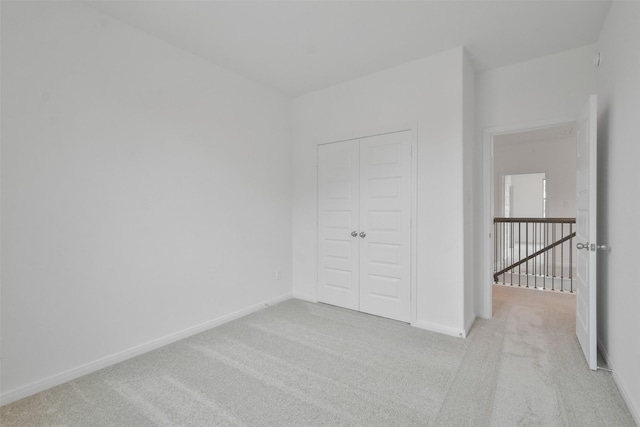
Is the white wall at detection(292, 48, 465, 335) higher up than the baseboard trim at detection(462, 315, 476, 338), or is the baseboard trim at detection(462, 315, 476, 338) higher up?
the white wall at detection(292, 48, 465, 335)

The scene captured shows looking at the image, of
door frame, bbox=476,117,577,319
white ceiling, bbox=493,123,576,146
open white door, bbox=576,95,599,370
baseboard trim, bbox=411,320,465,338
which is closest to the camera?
open white door, bbox=576,95,599,370

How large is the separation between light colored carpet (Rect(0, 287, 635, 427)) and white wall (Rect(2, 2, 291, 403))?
34cm

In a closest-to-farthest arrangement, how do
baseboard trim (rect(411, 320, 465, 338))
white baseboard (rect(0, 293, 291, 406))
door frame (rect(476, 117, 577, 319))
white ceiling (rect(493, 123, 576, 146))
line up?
white baseboard (rect(0, 293, 291, 406)), baseboard trim (rect(411, 320, 465, 338)), door frame (rect(476, 117, 577, 319)), white ceiling (rect(493, 123, 576, 146))

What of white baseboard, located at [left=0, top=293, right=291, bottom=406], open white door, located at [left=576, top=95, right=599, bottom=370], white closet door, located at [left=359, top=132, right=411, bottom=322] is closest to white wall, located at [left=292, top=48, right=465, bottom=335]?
white closet door, located at [left=359, top=132, right=411, bottom=322]

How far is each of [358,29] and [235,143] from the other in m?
1.66

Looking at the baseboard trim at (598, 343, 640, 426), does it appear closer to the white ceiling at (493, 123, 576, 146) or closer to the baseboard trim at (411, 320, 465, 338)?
the baseboard trim at (411, 320, 465, 338)

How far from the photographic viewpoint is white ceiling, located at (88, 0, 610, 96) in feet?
7.54

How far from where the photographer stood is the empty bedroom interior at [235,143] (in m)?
2.00

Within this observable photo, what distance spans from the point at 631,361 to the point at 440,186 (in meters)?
1.75

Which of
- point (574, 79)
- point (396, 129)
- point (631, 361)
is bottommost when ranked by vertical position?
point (631, 361)

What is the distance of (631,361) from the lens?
5.90 ft

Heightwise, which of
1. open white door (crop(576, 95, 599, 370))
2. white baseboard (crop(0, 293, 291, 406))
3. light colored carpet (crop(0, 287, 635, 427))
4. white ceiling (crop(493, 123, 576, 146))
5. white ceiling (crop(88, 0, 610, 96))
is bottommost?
light colored carpet (crop(0, 287, 635, 427))

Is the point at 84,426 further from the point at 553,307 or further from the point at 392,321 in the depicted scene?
the point at 553,307

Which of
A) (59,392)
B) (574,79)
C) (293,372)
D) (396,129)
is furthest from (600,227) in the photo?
(59,392)
